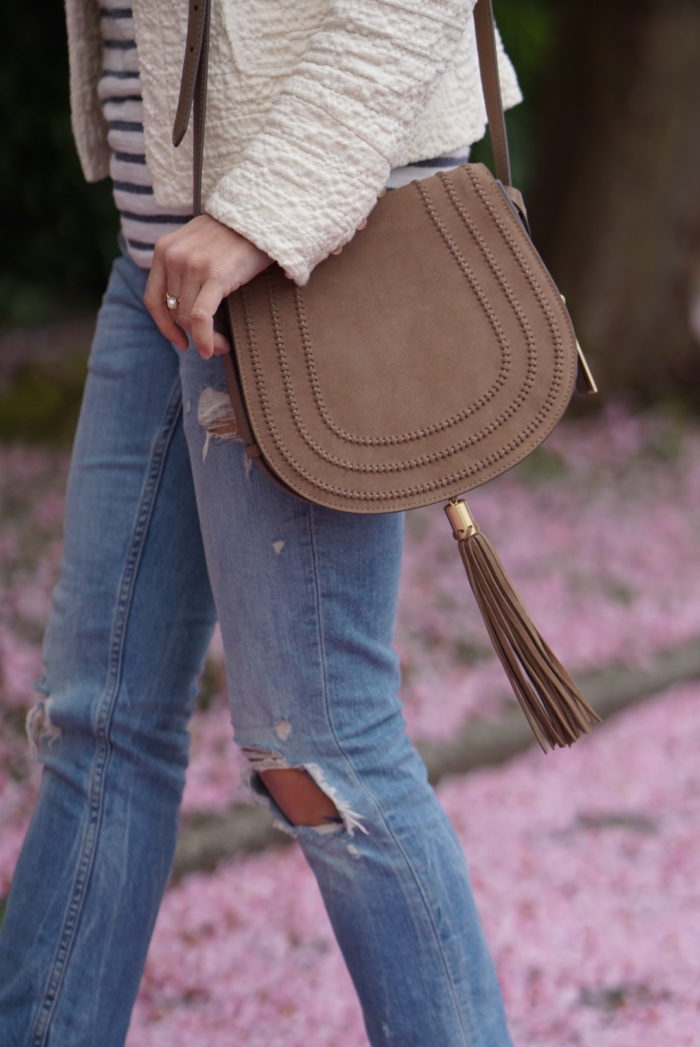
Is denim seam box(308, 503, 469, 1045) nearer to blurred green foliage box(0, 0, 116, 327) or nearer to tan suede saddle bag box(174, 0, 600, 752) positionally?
Answer: tan suede saddle bag box(174, 0, 600, 752)

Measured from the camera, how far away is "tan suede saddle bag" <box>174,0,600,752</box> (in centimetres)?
117

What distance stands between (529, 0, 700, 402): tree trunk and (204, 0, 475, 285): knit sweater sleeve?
4.42 m

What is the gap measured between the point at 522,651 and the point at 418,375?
29 cm

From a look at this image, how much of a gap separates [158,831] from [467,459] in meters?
0.63

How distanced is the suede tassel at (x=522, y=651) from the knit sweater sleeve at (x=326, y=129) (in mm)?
322

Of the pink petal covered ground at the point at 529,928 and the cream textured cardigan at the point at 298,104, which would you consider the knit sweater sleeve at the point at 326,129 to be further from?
the pink petal covered ground at the point at 529,928

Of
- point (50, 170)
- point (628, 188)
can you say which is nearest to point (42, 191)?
point (50, 170)

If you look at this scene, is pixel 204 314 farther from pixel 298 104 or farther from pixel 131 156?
pixel 131 156

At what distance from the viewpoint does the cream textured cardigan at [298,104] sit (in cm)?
110

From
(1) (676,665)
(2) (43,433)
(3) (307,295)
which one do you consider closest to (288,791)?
(3) (307,295)

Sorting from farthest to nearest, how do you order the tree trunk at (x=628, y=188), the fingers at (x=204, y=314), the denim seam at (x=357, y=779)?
the tree trunk at (x=628, y=188) → the denim seam at (x=357, y=779) → the fingers at (x=204, y=314)

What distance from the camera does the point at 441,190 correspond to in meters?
1.23

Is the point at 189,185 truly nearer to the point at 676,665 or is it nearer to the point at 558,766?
the point at 558,766

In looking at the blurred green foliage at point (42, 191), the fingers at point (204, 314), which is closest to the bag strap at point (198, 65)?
the fingers at point (204, 314)
